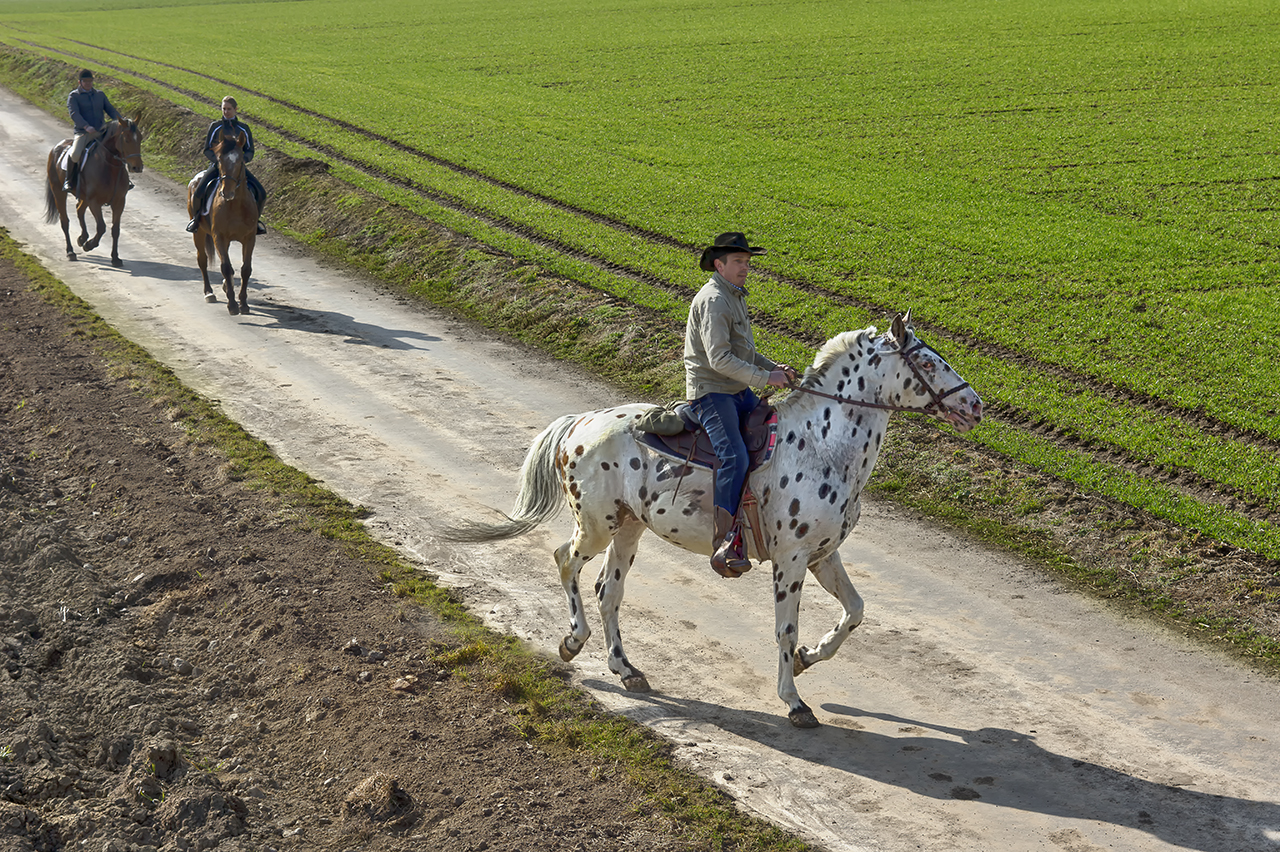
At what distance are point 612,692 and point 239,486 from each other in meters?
6.31

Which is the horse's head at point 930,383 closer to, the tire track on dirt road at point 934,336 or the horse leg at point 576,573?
the horse leg at point 576,573

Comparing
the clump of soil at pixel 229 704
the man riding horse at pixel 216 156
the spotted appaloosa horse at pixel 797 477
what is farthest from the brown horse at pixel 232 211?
the spotted appaloosa horse at pixel 797 477

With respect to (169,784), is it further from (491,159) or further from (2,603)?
(491,159)

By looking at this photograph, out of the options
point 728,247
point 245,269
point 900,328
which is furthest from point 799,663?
point 245,269

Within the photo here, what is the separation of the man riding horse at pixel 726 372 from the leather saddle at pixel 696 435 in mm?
96

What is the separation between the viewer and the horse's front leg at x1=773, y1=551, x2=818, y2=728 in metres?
9.55

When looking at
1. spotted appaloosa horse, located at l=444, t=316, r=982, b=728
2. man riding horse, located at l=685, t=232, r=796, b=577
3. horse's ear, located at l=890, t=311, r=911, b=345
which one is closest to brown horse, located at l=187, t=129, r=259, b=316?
spotted appaloosa horse, located at l=444, t=316, r=982, b=728

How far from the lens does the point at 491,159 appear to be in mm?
34875

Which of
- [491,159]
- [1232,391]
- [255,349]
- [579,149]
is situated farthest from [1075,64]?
[255,349]

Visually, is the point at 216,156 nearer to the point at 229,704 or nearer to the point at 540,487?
the point at 540,487

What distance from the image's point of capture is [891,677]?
10.4 meters

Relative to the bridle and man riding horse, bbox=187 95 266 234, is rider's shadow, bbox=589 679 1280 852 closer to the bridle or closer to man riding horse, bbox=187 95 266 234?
the bridle

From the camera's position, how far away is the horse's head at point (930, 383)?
9289mm

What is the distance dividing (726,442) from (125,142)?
22367 millimetres
